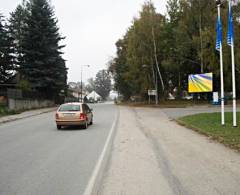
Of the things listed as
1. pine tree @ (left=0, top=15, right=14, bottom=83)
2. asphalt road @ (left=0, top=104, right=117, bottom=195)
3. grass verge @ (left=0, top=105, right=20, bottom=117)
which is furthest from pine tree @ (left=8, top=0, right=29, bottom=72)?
asphalt road @ (left=0, top=104, right=117, bottom=195)

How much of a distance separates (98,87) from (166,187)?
172m

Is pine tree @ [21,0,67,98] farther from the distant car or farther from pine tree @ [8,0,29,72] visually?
the distant car

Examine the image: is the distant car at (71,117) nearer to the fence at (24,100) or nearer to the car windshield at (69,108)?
the car windshield at (69,108)

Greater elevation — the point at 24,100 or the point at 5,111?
the point at 24,100

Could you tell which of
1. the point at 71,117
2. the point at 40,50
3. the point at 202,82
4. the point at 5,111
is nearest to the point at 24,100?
the point at 5,111

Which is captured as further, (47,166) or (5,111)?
(5,111)

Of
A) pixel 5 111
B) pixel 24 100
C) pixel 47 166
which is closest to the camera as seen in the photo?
pixel 47 166

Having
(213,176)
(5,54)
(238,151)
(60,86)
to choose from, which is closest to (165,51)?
(60,86)

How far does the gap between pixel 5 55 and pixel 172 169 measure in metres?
44.3

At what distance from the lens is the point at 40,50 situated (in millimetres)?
46188

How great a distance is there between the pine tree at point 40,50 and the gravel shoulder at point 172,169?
118 feet

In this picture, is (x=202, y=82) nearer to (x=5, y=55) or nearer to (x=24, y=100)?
(x=24, y=100)

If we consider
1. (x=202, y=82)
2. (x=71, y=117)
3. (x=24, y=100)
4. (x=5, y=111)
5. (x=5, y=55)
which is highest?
(x=5, y=55)

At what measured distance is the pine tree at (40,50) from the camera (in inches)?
1790
